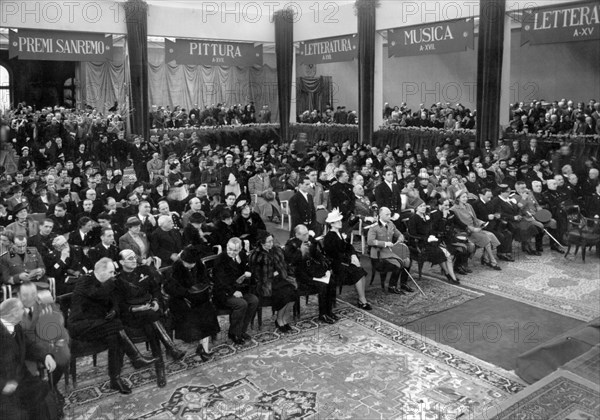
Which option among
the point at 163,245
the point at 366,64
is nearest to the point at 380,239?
the point at 163,245

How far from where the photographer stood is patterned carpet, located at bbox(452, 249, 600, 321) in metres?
8.41

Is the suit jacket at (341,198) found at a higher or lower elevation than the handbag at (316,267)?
higher

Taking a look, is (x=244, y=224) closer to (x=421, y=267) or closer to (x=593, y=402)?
(x=421, y=267)

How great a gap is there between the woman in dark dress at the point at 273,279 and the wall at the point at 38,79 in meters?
20.5

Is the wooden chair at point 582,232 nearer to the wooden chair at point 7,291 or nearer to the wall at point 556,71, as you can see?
the wooden chair at point 7,291

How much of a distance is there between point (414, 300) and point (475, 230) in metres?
2.26

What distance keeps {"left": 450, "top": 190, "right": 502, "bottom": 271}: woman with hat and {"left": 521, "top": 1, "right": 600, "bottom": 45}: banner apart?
20.6 ft

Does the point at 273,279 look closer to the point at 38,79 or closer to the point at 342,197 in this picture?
the point at 342,197

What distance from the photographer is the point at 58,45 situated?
1770 cm

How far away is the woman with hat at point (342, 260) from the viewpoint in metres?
8.29

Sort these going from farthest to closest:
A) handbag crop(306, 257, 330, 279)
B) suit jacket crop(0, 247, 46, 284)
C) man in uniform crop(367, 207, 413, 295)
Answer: man in uniform crop(367, 207, 413, 295)
handbag crop(306, 257, 330, 279)
suit jacket crop(0, 247, 46, 284)

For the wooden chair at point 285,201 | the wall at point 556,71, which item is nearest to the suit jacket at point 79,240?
the wooden chair at point 285,201

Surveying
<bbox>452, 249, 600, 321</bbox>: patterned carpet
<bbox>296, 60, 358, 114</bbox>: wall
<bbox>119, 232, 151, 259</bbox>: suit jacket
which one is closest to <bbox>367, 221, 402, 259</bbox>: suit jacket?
<bbox>452, 249, 600, 321</bbox>: patterned carpet

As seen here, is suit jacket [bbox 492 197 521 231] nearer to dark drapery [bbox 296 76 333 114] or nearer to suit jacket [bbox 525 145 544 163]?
suit jacket [bbox 525 145 544 163]
